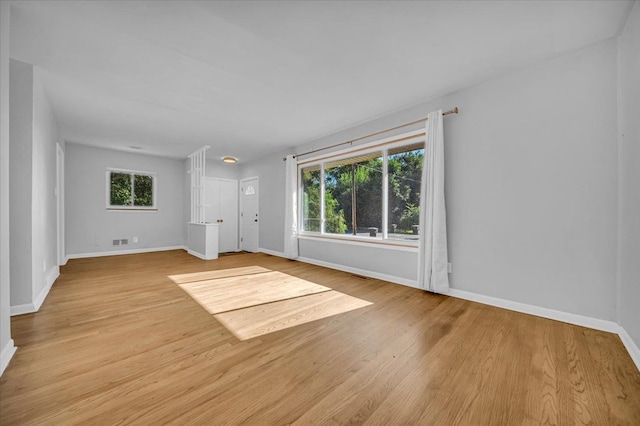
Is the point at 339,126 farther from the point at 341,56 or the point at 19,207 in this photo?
the point at 19,207

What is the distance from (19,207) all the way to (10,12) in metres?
1.68

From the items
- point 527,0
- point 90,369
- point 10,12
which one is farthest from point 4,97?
point 527,0

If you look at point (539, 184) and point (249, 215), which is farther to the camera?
point (249, 215)

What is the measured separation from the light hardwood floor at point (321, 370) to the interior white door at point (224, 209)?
14.1 ft

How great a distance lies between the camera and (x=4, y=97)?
170cm

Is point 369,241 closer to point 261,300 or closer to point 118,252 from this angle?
point 261,300

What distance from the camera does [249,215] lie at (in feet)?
23.4

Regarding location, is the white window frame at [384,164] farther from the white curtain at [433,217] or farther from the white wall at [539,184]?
the white wall at [539,184]

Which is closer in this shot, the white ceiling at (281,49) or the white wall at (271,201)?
the white ceiling at (281,49)

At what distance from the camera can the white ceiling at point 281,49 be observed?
1.89 metres

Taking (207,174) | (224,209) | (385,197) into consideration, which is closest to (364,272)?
(385,197)

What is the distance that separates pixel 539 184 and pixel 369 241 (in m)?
2.24

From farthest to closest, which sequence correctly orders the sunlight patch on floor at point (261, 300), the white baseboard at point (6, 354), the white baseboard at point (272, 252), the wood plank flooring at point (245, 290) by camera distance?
the white baseboard at point (272, 252)
the wood plank flooring at point (245, 290)
the sunlight patch on floor at point (261, 300)
the white baseboard at point (6, 354)

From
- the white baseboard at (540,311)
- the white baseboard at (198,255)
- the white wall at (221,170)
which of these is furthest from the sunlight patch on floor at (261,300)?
the white wall at (221,170)
